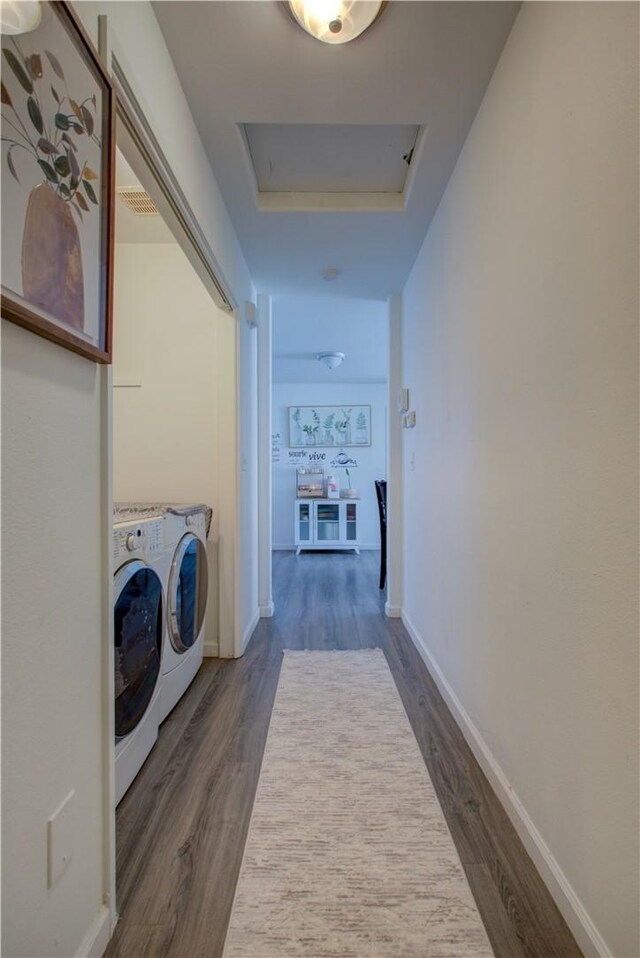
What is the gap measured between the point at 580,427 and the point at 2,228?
3.71 ft

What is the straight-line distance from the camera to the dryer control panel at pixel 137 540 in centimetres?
134

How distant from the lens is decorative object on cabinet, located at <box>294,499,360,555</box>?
582cm

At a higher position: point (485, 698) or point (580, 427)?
point (580, 427)

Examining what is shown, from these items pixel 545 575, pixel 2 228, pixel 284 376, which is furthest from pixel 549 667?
pixel 284 376

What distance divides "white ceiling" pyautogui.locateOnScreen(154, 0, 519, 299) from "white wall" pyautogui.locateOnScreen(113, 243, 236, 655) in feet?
2.21

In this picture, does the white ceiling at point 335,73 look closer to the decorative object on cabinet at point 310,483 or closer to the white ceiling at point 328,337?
the white ceiling at point 328,337

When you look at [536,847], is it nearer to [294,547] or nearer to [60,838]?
A: [60,838]

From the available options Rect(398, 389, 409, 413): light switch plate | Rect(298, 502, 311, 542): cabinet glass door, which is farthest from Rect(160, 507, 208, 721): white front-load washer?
Rect(298, 502, 311, 542): cabinet glass door

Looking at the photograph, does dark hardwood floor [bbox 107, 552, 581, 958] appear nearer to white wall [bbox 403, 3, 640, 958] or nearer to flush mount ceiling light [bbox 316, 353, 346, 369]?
white wall [bbox 403, 3, 640, 958]

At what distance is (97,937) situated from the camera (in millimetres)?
896

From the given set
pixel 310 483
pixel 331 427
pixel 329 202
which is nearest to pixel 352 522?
pixel 310 483

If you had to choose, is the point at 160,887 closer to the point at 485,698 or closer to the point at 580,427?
the point at 485,698

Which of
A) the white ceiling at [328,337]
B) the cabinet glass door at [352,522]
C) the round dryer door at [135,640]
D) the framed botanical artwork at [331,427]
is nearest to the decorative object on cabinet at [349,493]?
the cabinet glass door at [352,522]

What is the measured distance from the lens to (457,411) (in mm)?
1834
